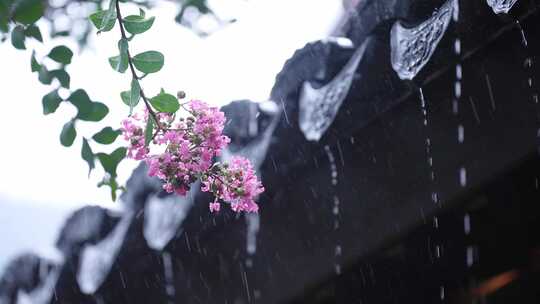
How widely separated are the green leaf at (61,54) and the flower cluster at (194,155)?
0.67 feet

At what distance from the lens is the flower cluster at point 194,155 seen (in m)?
1.24

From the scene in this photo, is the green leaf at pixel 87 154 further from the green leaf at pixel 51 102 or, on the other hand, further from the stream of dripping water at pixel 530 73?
the stream of dripping water at pixel 530 73

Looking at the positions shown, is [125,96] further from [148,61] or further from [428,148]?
[428,148]

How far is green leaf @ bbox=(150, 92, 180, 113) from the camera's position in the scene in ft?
3.89

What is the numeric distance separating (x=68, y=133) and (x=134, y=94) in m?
0.25

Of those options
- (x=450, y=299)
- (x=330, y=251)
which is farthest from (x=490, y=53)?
(x=450, y=299)

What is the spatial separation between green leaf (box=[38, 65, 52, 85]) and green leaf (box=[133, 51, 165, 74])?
0.92ft

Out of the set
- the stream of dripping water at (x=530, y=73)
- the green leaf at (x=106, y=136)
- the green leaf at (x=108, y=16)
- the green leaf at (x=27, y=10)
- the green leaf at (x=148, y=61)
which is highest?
the green leaf at (x=27, y=10)

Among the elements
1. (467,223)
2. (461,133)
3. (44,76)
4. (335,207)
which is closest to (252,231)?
(335,207)

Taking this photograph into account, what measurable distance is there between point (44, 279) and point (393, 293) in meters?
1.52

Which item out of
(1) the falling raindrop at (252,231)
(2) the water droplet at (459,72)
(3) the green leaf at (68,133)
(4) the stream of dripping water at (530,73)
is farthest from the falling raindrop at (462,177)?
(3) the green leaf at (68,133)

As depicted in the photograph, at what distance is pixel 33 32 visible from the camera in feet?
4.32

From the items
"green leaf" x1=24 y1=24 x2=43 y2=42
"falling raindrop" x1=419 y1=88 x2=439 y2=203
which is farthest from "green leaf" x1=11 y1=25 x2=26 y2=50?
"falling raindrop" x1=419 y1=88 x2=439 y2=203

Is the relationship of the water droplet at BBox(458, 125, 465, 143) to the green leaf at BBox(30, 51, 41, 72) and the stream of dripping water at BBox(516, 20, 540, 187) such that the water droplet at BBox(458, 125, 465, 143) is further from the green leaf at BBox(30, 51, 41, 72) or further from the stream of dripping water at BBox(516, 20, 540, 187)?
the green leaf at BBox(30, 51, 41, 72)
